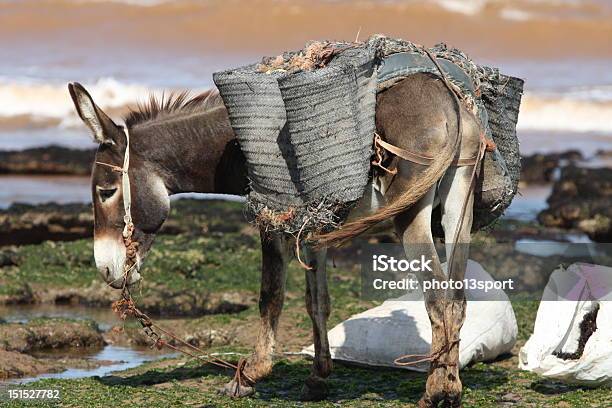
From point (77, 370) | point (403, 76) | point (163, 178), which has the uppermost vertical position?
point (403, 76)

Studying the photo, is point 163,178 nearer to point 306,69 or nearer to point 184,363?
point 306,69

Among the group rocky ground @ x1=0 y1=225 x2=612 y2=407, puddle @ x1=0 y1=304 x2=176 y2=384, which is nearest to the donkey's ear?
rocky ground @ x1=0 y1=225 x2=612 y2=407

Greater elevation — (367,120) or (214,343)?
(367,120)

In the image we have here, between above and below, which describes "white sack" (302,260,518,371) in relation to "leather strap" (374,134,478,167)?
below

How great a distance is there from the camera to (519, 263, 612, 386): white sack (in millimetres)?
6766

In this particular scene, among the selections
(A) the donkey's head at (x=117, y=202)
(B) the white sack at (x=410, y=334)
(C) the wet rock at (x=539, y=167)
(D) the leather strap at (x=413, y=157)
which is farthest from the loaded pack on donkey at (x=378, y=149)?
(C) the wet rock at (x=539, y=167)

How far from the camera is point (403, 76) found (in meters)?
6.11

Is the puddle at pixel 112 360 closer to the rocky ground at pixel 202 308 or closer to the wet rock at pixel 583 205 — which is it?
the rocky ground at pixel 202 308

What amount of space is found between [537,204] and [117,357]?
1122 cm

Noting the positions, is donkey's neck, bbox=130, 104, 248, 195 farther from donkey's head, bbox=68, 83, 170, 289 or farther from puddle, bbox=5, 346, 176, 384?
puddle, bbox=5, 346, 176, 384

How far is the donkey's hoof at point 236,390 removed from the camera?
696cm

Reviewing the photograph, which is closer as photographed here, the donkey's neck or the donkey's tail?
the donkey's tail

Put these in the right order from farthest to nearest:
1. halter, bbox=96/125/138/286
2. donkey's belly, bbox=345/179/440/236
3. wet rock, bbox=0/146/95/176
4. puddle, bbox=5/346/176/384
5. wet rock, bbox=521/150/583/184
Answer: wet rock, bbox=521/150/583/184 < wet rock, bbox=0/146/95/176 < puddle, bbox=5/346/176/384 < halter, bbox=96/125/138/286 < donkey's belly, bbox=345/179/440/236

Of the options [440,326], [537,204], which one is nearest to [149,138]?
[440,326]
